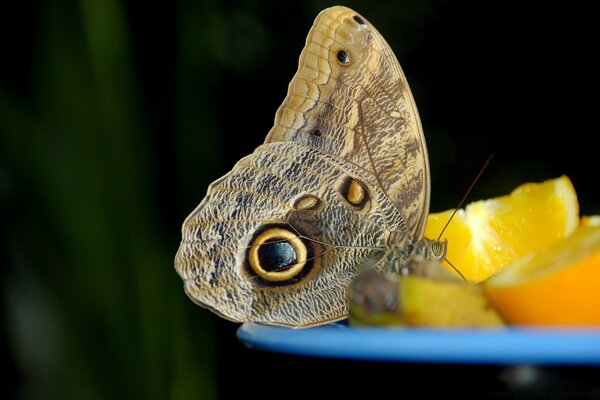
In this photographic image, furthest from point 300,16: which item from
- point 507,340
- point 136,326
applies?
point 507,340

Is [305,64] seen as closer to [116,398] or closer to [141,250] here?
[141,250]

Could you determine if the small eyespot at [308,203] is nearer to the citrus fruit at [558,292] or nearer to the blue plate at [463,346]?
the citrus fruit at [558,292]

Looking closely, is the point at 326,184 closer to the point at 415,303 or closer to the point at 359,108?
the point at 359,108

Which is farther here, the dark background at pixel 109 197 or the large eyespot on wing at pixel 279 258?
the dark background at pixel 109 197

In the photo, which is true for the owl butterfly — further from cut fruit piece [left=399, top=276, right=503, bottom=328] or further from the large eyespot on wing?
cut fruit piece [left=399, top=276, right=503, bottom=328]

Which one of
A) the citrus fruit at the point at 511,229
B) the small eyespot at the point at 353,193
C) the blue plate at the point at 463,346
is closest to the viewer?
the blue plate at the point at 463,346

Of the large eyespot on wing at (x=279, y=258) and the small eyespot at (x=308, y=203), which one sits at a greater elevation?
the small eyespot at (x=308, y=203)

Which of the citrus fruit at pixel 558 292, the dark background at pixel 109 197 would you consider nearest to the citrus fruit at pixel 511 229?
the citrus fruit at pixel 558 292
